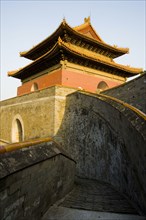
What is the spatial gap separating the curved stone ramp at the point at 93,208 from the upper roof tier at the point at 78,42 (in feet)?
36.3

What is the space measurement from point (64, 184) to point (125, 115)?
2607mm

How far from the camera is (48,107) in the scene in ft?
34.5

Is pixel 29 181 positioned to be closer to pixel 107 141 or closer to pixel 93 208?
pixel 93 208

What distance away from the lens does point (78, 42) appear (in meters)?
13.6

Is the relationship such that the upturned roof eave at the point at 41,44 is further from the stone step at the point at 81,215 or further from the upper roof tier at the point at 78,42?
the stone step at the point at 81,215

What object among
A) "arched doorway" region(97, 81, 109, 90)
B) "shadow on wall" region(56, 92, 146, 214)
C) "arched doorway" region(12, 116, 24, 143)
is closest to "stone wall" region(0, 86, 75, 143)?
"arched doorway" region(12, 116, 24, 143)

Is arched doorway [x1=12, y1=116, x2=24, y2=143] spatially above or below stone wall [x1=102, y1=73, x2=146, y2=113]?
below

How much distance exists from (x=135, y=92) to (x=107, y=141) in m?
2.70

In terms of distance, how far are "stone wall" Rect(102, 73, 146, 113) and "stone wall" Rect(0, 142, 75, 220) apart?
14.9 ft

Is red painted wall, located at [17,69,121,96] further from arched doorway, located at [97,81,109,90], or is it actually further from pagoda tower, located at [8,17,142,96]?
arched doorway, located at [97,81,109,90]

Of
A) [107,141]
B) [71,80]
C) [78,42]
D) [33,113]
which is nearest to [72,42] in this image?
[78,42]

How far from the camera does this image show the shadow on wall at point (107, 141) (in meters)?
3.59

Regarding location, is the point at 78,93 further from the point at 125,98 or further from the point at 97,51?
the point at 97,51

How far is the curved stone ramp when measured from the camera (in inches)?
136
